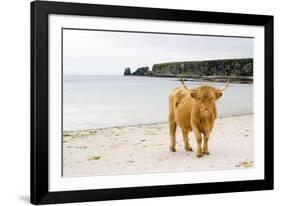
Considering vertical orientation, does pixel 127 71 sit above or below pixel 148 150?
above

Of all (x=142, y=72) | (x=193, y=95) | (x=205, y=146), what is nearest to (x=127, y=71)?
(x=142, y=72)

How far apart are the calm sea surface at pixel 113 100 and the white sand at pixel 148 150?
0.10 ft

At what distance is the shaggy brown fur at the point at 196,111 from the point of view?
212 centimetres

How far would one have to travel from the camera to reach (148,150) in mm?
2062

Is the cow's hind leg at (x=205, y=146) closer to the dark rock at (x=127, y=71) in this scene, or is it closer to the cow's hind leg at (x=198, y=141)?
the cow's hind leg at (x=198, y=141)

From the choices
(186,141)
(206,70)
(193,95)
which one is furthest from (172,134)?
(206,70)

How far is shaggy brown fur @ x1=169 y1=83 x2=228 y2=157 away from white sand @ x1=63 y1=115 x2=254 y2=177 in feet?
0.08

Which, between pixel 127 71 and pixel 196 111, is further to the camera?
pixel 196 111

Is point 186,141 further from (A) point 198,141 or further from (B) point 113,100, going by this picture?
(B) point 113,100

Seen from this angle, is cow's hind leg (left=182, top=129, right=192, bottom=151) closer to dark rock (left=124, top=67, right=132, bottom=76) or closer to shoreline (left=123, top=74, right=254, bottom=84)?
shoreline (left=123, top=74, right=254, bottom=84)

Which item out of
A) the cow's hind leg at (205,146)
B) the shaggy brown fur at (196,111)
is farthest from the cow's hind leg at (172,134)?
the cow's hind leg at (205,146)

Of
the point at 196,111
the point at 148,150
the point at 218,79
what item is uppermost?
the point at 218,79

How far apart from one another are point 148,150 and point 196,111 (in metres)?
0.25

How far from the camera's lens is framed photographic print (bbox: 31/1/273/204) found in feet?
6.25
